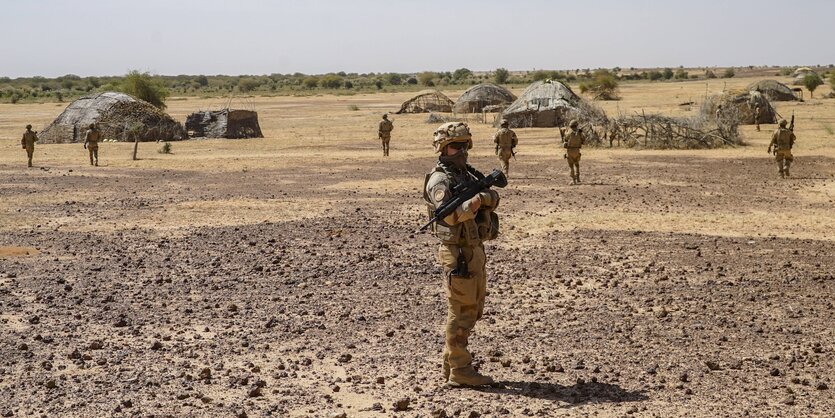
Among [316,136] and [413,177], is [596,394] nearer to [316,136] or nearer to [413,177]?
[413,177]

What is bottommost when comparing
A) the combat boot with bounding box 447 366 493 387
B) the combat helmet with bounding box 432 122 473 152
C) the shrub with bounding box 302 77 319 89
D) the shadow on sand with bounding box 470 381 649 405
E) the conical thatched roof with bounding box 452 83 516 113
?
the shadow on sand with bounding box 470 381 649 405

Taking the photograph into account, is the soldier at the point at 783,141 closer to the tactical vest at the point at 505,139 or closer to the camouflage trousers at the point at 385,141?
the tactical vest at the point at 505,139

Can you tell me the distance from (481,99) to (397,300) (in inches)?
1583

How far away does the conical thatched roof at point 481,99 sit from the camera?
49.9 m

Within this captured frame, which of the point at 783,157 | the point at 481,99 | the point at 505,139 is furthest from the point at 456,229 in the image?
the point at 481,99

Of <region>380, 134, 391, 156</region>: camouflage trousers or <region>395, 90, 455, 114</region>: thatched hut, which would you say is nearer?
<region>380, 134, 391, 156</region>: camouflage trousers

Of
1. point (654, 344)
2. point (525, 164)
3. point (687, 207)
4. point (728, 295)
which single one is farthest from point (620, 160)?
point (654, 344)

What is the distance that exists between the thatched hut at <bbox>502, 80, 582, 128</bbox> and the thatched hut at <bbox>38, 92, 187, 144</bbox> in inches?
540

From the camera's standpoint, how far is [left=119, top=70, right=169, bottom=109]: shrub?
172 feet

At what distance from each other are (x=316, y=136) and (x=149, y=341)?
29.4m

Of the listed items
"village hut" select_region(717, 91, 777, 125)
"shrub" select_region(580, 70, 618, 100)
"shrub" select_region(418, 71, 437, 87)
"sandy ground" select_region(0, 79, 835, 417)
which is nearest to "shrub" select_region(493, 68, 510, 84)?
"shrub" select_region(418, 71, 437, 87)

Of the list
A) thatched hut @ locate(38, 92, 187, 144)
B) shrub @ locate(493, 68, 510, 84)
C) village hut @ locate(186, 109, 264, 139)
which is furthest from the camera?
shrub @ locate(493, 68, 510, 84)

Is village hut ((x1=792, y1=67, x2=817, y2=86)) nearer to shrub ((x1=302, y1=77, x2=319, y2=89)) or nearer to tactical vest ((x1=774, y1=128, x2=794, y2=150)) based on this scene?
shrub ((x1=302, y1=77, x2=319, y2=89))

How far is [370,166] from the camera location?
84.1ft
